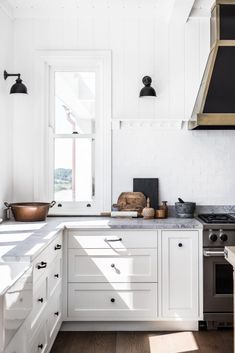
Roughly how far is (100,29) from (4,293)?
2.83m

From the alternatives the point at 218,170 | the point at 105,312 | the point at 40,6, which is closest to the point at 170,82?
the point at 218,170

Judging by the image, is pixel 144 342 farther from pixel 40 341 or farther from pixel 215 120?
pixel 215 120

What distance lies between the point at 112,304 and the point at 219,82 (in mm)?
1967

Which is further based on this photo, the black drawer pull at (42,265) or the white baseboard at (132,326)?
the white baseboard at (132,326)

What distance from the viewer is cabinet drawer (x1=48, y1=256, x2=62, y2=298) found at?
2.77 meters

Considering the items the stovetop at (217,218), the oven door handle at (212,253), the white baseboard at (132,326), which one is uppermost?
the stovetop at (217,218)

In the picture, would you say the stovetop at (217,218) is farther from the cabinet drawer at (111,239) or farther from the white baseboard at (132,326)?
the white baseboard at (132,326)

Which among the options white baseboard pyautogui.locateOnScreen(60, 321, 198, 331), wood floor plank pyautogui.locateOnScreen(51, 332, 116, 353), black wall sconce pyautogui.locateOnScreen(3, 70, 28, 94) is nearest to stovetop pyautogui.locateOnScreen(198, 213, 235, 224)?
white baseboard pyautogui.locateOnScreen(60, 321, 198, 331)

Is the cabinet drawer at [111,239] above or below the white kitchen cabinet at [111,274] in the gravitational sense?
above

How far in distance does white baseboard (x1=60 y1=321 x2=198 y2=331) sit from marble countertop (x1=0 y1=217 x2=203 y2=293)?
2.54 ft

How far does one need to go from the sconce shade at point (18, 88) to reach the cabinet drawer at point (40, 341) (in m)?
1.87

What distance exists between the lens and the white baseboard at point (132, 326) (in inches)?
132

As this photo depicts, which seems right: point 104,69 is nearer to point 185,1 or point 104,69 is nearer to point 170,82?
point 170,82

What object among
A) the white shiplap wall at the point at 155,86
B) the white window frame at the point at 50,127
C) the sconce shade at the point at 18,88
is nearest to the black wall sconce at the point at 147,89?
the white shiplap wall at the point at 155,86
